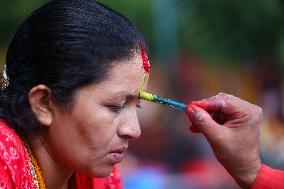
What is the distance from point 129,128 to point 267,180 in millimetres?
569

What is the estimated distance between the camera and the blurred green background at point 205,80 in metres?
8.30

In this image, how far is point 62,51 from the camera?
2.36 metres

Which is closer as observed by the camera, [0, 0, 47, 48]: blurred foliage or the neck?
the neck

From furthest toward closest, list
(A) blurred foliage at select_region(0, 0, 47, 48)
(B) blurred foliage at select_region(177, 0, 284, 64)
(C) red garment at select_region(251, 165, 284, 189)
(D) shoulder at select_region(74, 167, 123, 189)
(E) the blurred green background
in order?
(A) blurred foliage at select_region(0, 0, 47, 48)
(B) blurred foliage at select_region(177, 0, 284, 64)
(E) the blurred green background
(D) shoulder at select_region(74, 167, 123, 189)
(C) red garment at select_region(251, 165, 284, 189)

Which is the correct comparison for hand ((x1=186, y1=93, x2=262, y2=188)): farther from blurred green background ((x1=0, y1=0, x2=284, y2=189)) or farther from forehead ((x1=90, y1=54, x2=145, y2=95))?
blurred green background ((x1=0, y1=0, x2=284, y2=189))

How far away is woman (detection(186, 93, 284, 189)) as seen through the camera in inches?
95.8

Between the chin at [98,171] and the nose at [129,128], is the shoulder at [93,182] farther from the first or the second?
the nose at [129,128]

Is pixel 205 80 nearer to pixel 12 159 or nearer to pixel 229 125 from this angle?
pixel 229 125

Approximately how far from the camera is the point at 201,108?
2.44m

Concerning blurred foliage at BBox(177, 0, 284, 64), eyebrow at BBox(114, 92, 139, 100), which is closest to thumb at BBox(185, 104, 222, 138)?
eyebrow at BBox(114, 92, 139, 100)

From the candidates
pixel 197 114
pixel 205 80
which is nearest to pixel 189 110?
pixel 197 114

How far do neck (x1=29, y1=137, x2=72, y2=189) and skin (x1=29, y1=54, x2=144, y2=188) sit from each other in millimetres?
Result: 17

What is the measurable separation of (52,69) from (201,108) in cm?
54

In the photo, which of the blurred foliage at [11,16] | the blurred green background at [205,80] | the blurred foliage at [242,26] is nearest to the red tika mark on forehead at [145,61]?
the blurred green background at [205,80]
